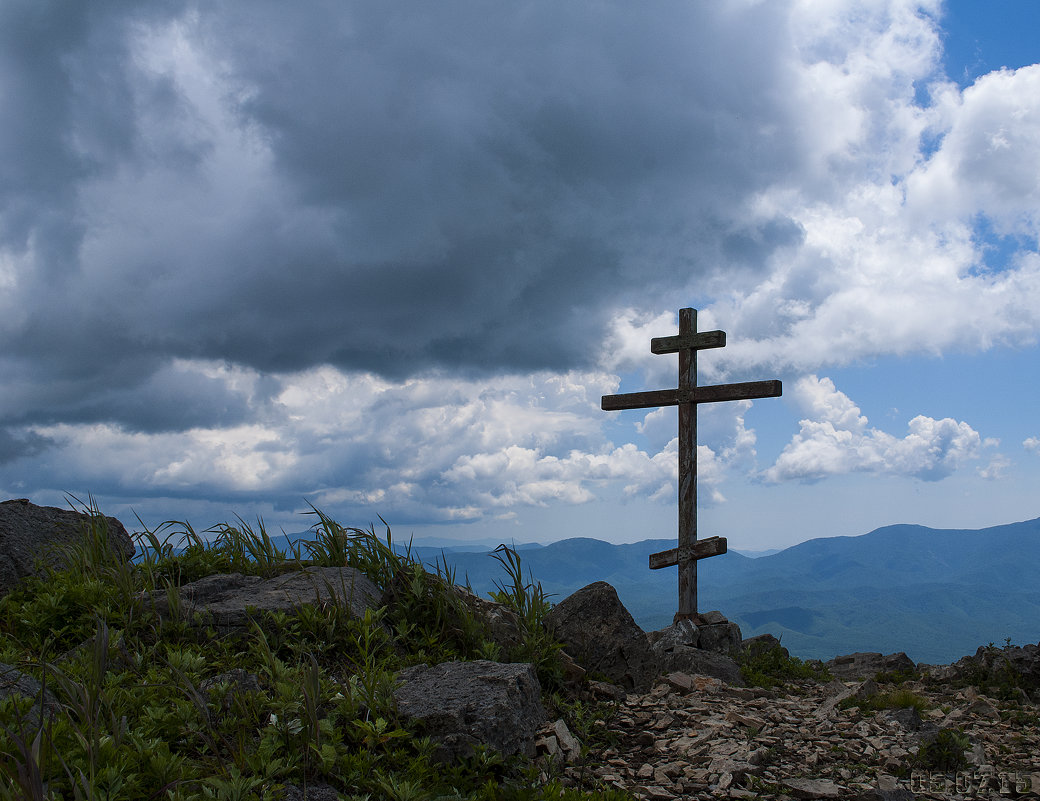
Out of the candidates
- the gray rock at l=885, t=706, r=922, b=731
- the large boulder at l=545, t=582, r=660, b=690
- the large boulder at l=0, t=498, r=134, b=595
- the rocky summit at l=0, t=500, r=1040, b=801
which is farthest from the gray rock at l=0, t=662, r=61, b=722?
the gray rock at l=885, t=706, r=922, b=731

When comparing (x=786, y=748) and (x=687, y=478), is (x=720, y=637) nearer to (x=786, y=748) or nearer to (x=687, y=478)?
(x=687, y=478)

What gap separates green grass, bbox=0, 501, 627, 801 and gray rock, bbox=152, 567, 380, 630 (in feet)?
0.47

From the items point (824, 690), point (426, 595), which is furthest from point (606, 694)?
point (824, 690)

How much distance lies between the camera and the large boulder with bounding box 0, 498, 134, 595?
26.4 feet

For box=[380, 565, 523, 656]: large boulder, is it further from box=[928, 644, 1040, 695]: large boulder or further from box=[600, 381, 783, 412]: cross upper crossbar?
box=[600, 381, 783, 412]: cross upper crossbar

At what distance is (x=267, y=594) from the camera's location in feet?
22.4

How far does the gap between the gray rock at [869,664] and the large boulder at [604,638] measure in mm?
4632

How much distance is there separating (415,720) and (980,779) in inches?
174

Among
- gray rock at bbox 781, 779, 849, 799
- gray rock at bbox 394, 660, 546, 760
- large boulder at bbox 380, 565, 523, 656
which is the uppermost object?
large boulder at bbox 380, 565, 523, 656

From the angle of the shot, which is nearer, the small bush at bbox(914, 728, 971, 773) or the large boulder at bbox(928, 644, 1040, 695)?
the small bush at bbox(914, 728, 971, 773)

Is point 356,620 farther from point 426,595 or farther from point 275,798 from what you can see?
point 275,798

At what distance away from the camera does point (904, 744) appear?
6.21 meters

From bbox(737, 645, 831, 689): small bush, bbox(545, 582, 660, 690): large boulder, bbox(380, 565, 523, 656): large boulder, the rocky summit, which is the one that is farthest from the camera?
bbox(737, 645, 831, 689): small bush

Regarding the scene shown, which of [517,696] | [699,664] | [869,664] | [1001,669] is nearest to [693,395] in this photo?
[869,664]
